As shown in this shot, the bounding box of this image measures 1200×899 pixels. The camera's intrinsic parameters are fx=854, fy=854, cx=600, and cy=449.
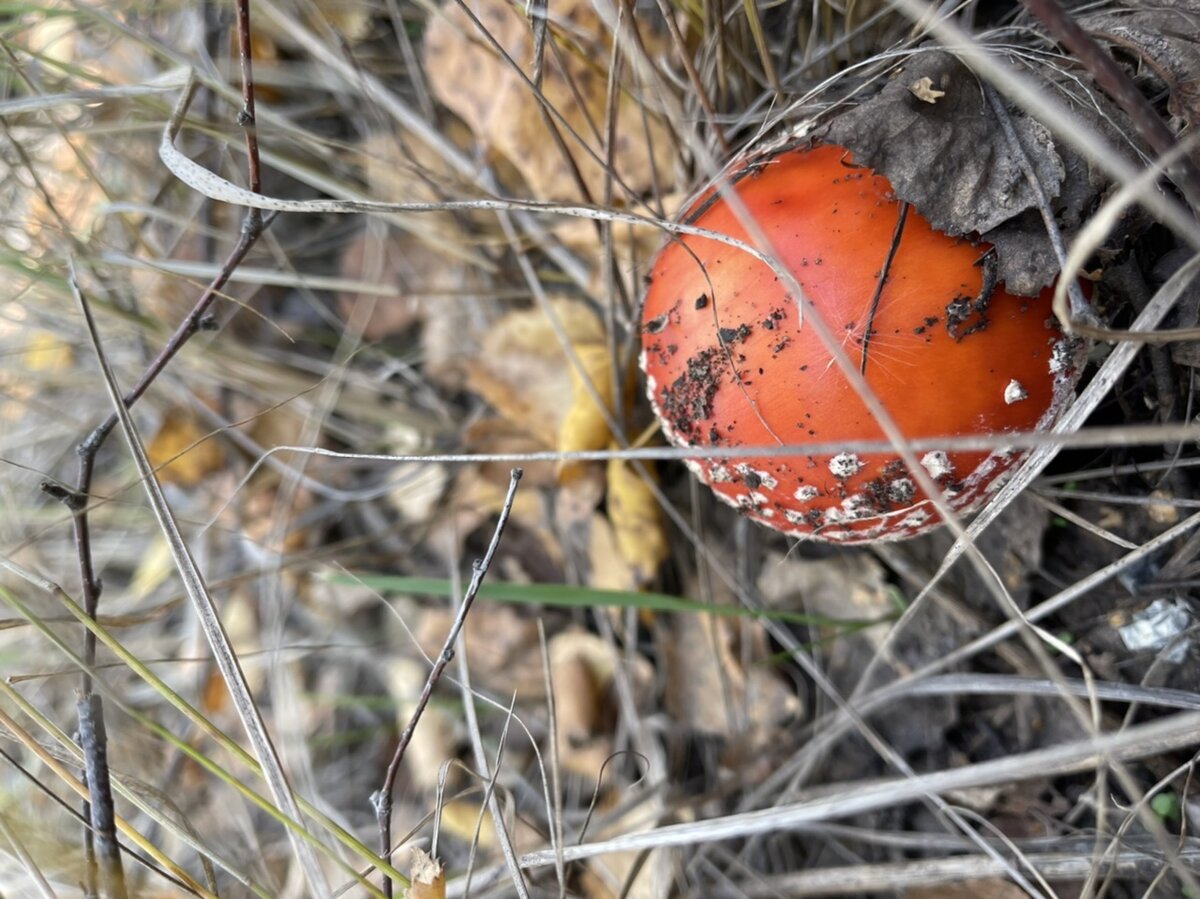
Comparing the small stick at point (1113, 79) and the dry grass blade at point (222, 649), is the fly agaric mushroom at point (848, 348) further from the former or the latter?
the dry grass blade at point (222, 649)

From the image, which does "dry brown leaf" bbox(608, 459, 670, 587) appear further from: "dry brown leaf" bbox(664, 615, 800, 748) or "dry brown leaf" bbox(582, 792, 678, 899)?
"dry brown leaf" bbox(582, 792, 678, 899)

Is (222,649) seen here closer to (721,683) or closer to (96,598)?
(96,598)

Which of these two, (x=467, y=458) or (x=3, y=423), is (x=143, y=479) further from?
(x=3, y=423)

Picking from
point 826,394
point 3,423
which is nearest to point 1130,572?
point 826,394

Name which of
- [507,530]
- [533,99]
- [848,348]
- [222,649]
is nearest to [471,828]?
[507,530]

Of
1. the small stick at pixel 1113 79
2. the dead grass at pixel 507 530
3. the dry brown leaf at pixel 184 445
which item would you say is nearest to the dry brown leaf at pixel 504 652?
the dead grass at pixel 507 530

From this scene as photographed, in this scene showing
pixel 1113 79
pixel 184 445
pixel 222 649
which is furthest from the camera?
pixel 184 445
